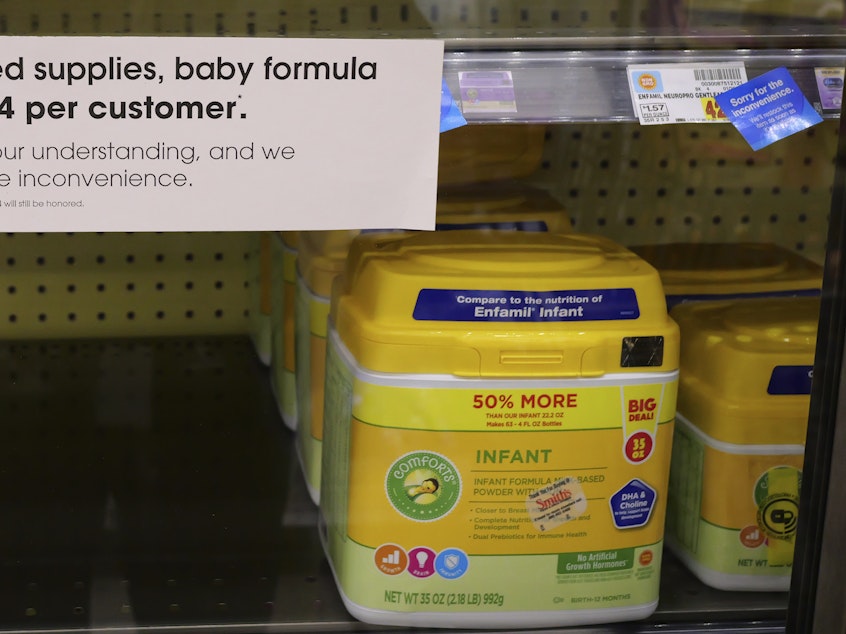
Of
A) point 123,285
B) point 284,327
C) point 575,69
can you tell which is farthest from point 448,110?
point 123,285

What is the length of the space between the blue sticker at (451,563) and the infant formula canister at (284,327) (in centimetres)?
→ 38

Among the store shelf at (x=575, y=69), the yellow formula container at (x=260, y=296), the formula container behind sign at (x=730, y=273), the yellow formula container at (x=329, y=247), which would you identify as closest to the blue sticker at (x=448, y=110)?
the store shelf at (x=575, y=69)

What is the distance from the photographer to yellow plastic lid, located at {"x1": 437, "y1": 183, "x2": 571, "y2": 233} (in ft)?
3.64

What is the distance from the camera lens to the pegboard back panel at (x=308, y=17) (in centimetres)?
77

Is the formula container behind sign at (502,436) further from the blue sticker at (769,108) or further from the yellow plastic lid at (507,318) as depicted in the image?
the blue sticker at (769,108)

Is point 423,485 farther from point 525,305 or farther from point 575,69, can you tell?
point 575,69

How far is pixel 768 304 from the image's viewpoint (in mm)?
1108

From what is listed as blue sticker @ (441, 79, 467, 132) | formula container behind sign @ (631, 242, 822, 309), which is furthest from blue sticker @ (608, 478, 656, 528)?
blue sticker @ (441, 79, 467, 132)

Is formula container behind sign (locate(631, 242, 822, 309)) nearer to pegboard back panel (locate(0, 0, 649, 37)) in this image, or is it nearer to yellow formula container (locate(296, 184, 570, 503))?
yellow formula container (locate(296, 184, 570, 503))

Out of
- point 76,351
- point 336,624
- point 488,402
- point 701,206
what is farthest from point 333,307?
point 701,206

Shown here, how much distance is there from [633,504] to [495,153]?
443 mm

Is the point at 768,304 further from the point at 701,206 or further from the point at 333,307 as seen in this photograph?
the point at 333,307

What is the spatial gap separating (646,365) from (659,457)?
3.9 inches

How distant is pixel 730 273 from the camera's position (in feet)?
3.91
